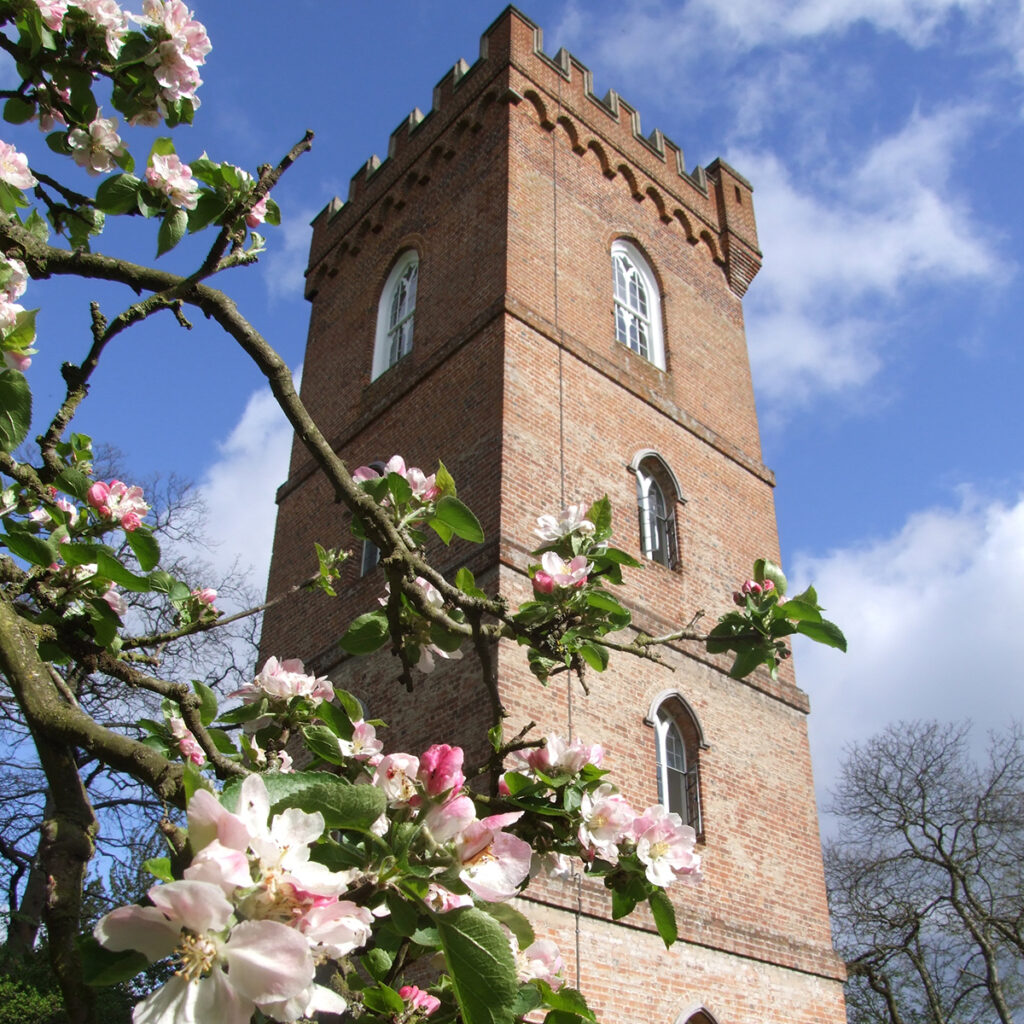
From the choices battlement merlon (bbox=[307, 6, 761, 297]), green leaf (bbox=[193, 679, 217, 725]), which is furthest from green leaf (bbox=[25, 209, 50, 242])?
battlement merlon (bbox=[307, 6, 761, 297])

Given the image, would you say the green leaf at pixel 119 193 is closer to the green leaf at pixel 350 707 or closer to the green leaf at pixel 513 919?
the green leaf at pixel 350 707

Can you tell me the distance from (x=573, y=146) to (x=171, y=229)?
1211 cm

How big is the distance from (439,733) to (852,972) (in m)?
16.9

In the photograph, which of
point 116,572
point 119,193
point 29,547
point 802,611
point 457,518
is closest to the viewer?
point 116,572

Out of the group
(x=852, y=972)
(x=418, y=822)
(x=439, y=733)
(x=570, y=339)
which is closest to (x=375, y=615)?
(x=418, y=822)

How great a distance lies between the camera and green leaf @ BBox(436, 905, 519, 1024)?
1.56 meters

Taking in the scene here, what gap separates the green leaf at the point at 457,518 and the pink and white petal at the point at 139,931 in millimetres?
1958

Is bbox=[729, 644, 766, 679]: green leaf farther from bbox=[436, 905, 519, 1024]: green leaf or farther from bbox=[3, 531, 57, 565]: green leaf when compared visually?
bbox=[3, 531, 57, 565]: green leaf

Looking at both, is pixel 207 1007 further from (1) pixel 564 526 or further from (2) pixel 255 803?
(1) pixel 564 526

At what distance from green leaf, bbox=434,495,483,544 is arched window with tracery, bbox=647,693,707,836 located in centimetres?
719

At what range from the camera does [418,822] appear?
188 cm

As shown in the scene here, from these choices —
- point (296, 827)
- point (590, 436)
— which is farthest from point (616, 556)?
point (590, 436)

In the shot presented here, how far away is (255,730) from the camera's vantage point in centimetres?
305

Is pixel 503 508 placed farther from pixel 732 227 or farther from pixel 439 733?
pixel 732 227
